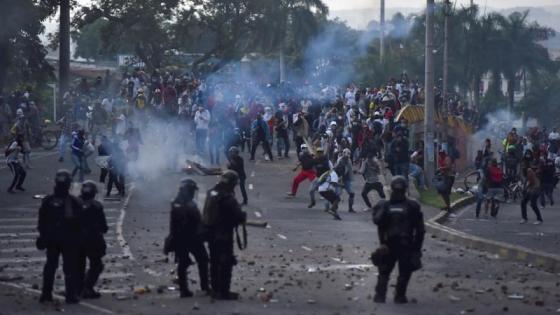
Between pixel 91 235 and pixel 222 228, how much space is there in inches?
63.4

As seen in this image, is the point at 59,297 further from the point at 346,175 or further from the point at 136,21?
the point at 136,21

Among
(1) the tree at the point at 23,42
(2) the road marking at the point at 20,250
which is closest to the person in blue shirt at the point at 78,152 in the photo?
(1) the tree at the point at 23,42

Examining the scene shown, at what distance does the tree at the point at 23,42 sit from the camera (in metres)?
40.9

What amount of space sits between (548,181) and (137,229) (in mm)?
12535

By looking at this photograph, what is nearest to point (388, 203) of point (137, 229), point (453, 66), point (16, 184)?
point (137, 229)

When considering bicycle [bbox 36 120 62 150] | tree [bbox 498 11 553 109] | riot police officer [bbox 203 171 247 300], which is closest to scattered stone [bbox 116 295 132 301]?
riot police officer [bbox 203 171 247 300]

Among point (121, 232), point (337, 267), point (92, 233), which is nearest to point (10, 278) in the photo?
point (92, 233)

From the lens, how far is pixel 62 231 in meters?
15.8

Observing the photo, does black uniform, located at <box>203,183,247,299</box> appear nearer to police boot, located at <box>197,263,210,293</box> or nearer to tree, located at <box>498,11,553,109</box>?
police boot, located at <box>197,263,210,293</box>

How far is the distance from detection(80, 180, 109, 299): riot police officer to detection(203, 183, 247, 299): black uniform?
4.32 feet

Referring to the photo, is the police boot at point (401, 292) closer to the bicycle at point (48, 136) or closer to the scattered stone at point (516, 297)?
the scattered stone at point (516, 297)

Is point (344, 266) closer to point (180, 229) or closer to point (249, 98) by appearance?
point (180, 229)

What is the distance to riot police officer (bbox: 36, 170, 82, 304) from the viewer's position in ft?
51.9

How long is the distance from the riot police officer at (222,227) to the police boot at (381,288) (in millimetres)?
1767
